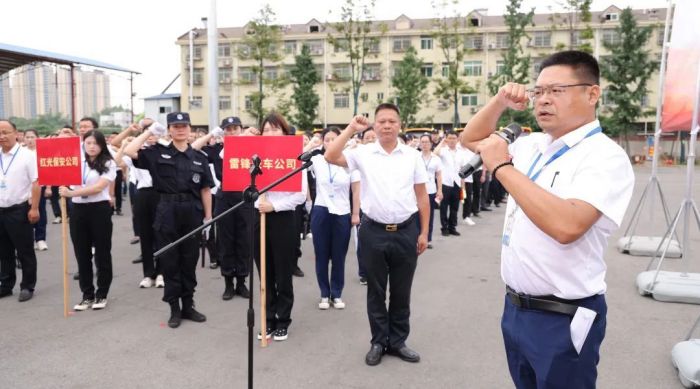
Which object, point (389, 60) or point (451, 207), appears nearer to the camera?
point (451, 207)

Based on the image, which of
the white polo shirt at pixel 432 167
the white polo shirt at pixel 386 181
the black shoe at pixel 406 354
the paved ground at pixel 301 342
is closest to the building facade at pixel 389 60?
the white polo shirt at pixel 432 167

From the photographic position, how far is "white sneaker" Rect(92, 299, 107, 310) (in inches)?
204

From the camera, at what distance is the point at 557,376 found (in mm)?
1870

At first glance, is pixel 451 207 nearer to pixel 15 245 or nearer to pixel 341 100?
pixel 15 245

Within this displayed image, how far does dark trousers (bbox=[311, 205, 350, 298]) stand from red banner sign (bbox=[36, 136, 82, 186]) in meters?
2.45

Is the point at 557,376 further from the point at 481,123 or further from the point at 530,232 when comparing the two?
the point at 481,123

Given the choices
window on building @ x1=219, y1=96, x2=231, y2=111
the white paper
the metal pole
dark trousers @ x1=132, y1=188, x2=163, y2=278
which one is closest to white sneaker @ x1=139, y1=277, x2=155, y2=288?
dark trousers @ x1=132, y1=188, x2=163, y2=278

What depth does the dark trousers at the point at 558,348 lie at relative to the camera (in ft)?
6.08

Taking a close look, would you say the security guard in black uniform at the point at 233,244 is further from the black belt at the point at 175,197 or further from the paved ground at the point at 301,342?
the black belt at the point at 175,197

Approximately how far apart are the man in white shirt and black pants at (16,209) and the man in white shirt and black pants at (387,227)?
3.90 meters

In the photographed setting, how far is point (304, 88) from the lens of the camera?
3819 cm

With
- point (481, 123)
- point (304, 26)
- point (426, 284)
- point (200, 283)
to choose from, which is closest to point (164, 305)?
point (200, 283)

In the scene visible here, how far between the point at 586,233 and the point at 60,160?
16.4ft

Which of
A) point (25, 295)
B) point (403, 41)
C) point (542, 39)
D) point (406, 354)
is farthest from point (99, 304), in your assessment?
point (542, 39)
